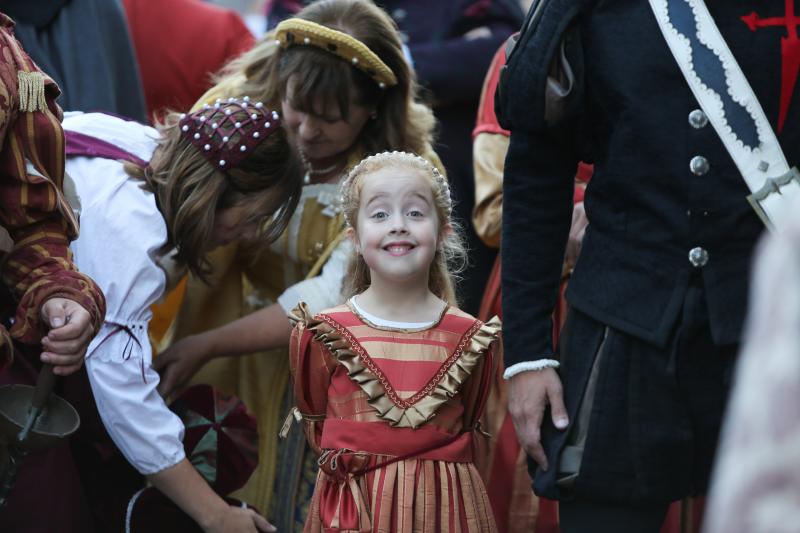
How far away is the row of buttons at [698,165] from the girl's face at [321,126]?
1.40 metres

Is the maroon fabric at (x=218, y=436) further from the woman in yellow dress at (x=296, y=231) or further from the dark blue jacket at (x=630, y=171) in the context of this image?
the dark blue jacket at (x=630, y=171)

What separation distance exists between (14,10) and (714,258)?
99.2 inches

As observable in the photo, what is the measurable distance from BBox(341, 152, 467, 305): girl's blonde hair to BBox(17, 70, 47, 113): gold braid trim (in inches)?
29.2

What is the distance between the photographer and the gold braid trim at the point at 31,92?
2.59 meters

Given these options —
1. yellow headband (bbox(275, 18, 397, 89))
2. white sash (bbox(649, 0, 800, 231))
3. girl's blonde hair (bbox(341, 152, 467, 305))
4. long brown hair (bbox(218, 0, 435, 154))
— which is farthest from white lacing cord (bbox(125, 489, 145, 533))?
white sash (bbox(649, 0, 800, 231))

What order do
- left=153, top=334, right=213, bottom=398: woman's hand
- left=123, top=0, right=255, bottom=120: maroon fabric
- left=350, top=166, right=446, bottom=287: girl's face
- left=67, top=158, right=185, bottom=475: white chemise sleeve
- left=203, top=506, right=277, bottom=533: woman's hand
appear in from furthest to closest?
left=123, top=0, right=255, bottom=120: maroon fabric
left=153, top=334, right=213, bottom=398: woman's hand
left=203, top=506, right=277, bottom=533: woman's hand
left=67, top=158, right=185, bottom=475: white chemise sleeve
left=350, top=166, right=446, bottom=287: girl's face

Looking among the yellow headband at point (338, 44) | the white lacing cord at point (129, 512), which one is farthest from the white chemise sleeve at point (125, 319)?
the yellow headband at point (338, 44)

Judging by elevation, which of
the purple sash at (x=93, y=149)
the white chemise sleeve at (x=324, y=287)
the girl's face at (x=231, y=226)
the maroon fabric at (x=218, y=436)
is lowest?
the maroon fabric at (x=218, y=436)

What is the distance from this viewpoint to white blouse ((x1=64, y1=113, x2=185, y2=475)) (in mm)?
2986

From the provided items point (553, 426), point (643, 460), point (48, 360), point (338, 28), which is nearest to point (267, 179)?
point (338, 28)

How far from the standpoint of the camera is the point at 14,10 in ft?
13.1

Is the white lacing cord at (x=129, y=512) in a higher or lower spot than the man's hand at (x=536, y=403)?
lower

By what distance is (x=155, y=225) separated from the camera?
10.3 ft

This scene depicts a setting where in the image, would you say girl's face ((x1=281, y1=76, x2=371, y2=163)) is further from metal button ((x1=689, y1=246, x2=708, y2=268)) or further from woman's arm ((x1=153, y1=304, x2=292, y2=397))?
metal button ((x1=689, y1=246, x2=708, y2=268))
